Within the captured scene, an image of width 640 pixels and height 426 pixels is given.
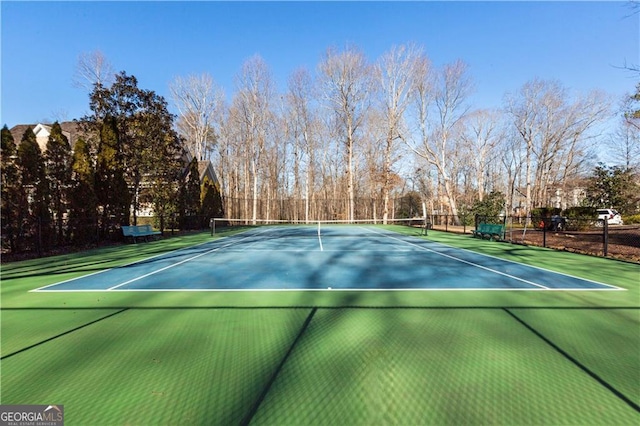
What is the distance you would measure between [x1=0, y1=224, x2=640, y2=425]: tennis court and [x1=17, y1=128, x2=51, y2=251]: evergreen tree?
5.07 metres

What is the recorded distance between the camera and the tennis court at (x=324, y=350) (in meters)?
2.30

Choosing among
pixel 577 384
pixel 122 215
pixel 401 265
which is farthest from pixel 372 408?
pixel 122 215

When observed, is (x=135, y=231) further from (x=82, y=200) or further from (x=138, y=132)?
(x=138, y=132)

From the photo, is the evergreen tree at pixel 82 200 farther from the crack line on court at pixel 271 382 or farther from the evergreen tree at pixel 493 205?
the evergreen tree at pixel 493 205

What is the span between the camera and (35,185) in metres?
10.9

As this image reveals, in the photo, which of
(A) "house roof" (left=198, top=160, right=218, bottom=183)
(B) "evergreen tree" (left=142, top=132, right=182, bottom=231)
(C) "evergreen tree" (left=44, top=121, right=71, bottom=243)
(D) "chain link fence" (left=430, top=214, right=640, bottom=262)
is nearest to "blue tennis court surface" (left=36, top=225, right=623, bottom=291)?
(D) "chain link fence" (left=430, top=214, right=640, bottom=262)

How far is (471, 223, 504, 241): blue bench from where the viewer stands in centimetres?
1449

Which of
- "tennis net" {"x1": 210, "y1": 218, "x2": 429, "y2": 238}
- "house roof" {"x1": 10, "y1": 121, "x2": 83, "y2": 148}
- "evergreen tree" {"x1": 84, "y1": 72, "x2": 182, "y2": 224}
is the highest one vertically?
"house roof" {"x1": 10, "y1": 121, "x2": 83, "y2": 148}

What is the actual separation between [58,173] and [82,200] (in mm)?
1271

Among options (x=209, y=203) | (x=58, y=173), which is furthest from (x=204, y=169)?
(x=58, y=173)

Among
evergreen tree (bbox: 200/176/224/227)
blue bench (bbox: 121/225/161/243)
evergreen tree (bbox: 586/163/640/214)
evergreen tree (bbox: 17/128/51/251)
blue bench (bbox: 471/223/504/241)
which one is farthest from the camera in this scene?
evergreen tree (bbox: 586/163/640/214)

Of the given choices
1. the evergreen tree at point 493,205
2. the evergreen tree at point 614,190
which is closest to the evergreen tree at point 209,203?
the evergreen tree at point 493,205

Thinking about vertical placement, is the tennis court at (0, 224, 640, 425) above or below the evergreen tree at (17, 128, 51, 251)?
below

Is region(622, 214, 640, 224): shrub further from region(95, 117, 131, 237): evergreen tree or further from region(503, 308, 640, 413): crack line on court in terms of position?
region(95, 117, 131, 237): evergreen tree
